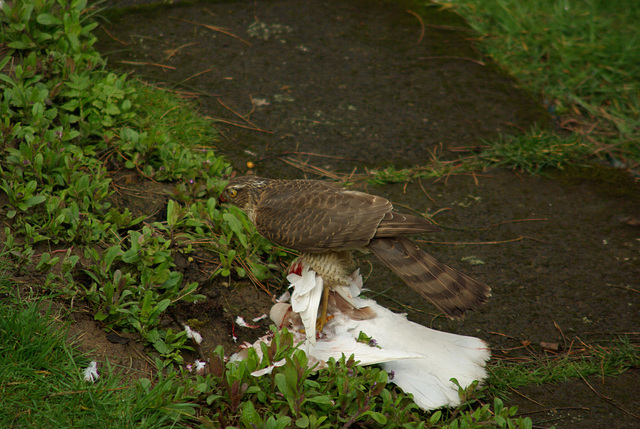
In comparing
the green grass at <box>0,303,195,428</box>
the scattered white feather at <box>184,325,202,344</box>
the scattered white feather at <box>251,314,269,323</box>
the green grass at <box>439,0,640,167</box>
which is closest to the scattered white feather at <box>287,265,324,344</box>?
the scattered white feather at <box>251,314,269,323</box>

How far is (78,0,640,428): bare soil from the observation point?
11.7 feet

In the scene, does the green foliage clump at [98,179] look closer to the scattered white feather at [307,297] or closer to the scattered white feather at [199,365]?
the scattered white feather at [199,365]

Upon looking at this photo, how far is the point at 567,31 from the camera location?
6094 millimetres

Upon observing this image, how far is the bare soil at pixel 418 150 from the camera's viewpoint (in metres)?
3.56

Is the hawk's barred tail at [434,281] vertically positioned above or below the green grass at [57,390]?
above

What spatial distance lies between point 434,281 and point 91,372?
1719 mm

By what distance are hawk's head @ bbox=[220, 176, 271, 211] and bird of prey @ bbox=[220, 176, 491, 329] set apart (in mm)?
210

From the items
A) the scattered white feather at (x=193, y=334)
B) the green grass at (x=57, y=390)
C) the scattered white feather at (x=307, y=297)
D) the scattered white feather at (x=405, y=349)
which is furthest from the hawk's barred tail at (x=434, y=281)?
the green grass at (x=57, y=390)

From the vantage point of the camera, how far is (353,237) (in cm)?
317

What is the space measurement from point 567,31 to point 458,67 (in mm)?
1265

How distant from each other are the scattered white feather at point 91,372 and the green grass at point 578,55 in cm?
426

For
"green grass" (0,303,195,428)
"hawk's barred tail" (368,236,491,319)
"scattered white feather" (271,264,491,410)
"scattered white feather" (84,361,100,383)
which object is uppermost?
"hawk's barred tail" (368,236,491,319)

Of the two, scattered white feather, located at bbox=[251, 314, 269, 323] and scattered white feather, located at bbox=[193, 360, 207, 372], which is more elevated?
scattered white feather, located at bbox=[193, 360, 207, 372]

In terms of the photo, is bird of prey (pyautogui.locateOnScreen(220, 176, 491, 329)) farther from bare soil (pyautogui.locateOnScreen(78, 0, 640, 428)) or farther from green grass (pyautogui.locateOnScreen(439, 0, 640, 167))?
green grass (pyautogui.locateOnScreen(439, 0, 640, 167))
